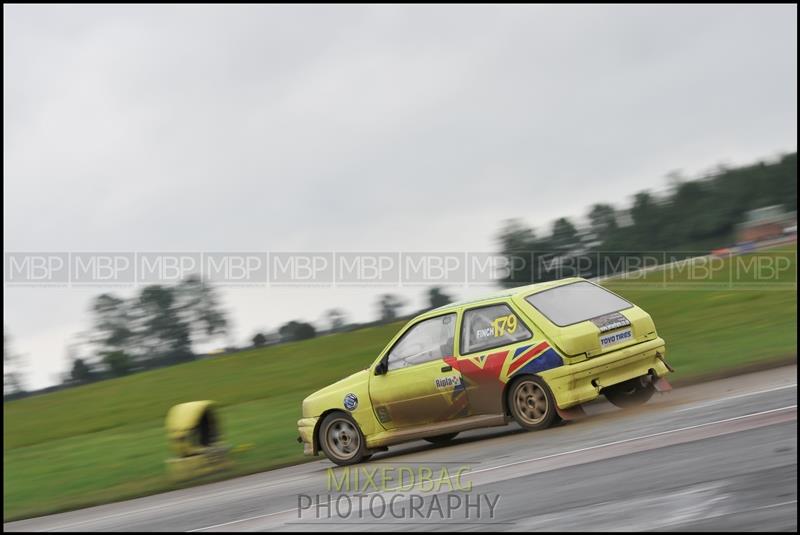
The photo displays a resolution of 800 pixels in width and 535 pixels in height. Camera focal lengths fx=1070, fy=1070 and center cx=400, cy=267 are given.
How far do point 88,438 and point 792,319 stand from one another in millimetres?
16641

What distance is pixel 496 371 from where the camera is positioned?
1124 cm

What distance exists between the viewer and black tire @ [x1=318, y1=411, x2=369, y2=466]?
39.8 feet

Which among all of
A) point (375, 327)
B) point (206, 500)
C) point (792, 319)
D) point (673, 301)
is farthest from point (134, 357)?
point (206, 500)

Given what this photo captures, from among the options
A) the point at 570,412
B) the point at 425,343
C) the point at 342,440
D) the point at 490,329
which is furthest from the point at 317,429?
the point at 570,412

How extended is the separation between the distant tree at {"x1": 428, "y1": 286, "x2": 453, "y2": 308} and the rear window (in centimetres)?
1974

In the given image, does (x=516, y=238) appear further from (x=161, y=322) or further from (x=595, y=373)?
(x=595, y=373)

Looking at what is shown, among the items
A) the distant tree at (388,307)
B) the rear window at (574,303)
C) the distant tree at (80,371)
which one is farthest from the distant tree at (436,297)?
the rear window at (574,303)

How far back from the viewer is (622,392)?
12023 millimetres

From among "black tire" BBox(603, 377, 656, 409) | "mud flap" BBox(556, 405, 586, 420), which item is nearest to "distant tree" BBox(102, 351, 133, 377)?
"black tire" BBox(603, 377, 656, 409)

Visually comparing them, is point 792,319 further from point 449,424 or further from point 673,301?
point 449,424

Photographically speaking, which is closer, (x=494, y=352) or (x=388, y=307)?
(x=494, y=352)

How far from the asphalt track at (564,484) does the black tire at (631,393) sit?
168 millimetres

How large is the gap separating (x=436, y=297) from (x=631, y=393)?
21368 mm

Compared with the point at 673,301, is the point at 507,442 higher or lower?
lower
